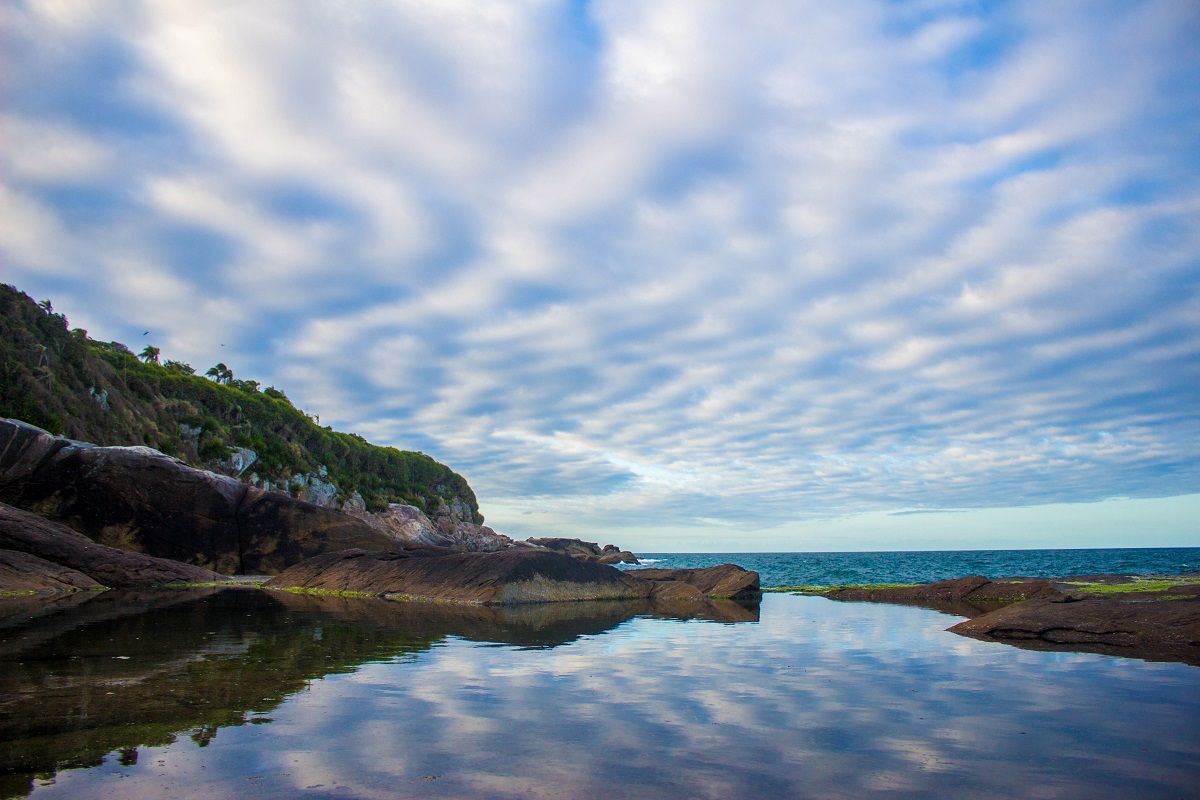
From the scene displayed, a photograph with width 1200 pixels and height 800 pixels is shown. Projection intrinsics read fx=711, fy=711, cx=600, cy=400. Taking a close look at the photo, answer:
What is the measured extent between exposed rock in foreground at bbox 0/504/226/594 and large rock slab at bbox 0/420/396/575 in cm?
762

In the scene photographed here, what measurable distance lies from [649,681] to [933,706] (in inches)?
134

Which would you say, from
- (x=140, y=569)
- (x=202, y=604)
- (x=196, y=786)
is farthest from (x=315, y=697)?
(x=140, y=569)

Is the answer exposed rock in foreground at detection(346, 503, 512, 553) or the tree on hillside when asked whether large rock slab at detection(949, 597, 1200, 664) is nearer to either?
exposed rock in foreground at detection(346, 503, 512, 553)

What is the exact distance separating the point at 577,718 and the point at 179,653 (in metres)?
7.62

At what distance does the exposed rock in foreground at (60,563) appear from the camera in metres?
23.7

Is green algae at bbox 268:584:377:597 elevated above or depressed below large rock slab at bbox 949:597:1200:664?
below

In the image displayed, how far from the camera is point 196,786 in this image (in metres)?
5.06

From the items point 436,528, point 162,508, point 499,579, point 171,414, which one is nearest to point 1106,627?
point 499,579

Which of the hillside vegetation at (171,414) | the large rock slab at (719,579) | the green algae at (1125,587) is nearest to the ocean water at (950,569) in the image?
the large rock slab at (719,579)

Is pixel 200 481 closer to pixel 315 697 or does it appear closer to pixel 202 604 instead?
pixel 202 604

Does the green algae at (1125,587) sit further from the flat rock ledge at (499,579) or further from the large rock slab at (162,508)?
the large rock slab at (162,508)

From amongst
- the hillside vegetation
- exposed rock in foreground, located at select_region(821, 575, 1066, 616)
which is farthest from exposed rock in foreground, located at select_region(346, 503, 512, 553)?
exposed rock in foreground, located at select_region(821, 575, 1066, 616)

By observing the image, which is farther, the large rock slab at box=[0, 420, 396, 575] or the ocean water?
the ocean water

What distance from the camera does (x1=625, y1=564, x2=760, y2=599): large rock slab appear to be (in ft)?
92.7
